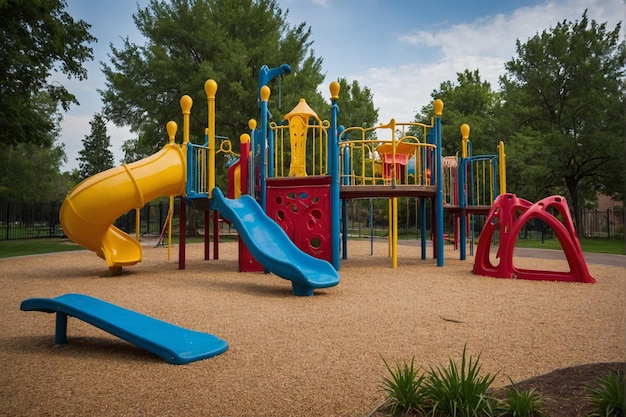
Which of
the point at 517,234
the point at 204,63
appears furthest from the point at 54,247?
the point at 517,234

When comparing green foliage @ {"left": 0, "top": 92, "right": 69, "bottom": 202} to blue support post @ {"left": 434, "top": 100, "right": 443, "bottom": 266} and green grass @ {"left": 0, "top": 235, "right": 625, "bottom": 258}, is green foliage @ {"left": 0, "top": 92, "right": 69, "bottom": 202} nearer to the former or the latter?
green grass @ {"left": 0, "top": 235, "right": 625, "bottom": 258}

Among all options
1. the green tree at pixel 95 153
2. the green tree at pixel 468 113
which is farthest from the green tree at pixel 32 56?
the green tree at pixel 95 153

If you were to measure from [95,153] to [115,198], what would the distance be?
50334mm

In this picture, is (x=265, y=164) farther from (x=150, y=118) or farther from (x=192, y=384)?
(x=150, y=118)

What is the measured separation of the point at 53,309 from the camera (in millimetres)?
4363

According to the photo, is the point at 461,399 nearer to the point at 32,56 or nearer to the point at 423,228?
the point at 423,228

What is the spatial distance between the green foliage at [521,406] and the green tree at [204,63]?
72.6 ft

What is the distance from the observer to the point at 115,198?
9258 millimetres

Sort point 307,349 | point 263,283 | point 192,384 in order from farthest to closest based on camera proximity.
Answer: point 263,283
point 307,349
point 192,384

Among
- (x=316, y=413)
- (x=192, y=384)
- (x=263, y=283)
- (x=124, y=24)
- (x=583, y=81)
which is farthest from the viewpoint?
(x=124, y=24)

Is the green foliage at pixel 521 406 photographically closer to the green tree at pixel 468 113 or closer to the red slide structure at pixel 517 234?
the red slide structure at pixel 517 234

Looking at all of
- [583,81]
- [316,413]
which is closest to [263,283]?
[316,413]

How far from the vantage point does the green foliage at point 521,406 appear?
251cm

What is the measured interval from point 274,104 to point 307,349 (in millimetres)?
21866
